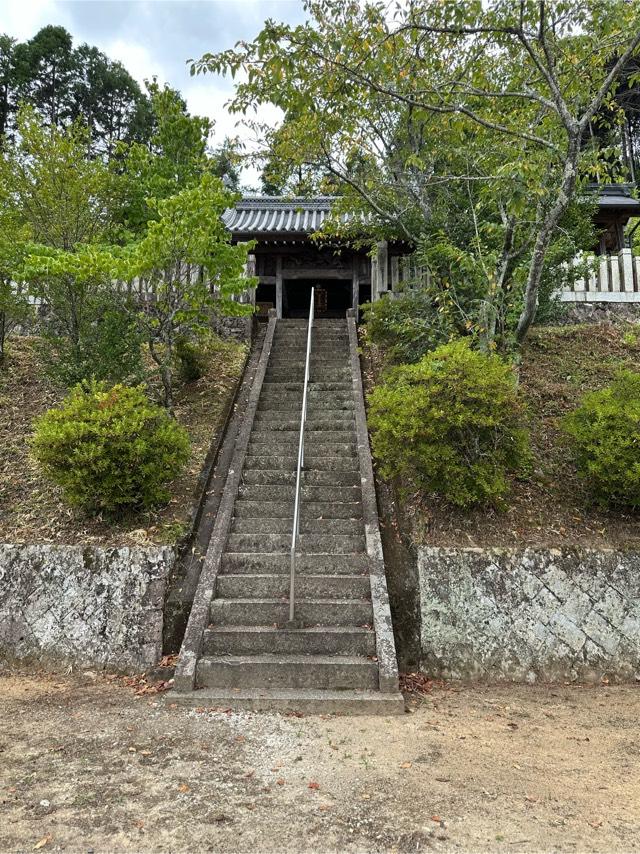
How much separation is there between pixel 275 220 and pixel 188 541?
10.6 meters

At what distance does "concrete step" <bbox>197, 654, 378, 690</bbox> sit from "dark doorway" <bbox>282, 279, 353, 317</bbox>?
10419 mm

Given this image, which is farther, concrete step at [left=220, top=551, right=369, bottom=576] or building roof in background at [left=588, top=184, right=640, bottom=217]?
building roof in background at [left=588, top=184, right=640, bottom=217]

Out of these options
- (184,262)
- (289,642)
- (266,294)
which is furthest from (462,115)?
(266,294)

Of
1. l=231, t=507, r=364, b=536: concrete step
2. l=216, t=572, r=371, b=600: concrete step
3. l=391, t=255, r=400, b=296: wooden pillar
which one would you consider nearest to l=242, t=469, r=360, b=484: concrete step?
l=231, t=507, r=364, b=536: concrete step

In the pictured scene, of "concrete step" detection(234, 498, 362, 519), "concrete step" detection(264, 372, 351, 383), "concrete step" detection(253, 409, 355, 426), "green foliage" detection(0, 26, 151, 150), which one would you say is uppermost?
"green foliage" detection(0, 26, 151, 150)

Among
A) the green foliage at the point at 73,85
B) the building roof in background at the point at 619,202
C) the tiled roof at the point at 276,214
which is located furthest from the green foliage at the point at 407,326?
the green foliage at the point at 73,85

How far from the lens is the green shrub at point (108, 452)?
473cm

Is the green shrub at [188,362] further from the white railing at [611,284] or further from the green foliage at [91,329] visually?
the white railing at [611,284]

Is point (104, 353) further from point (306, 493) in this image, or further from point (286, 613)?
point (286, 613)

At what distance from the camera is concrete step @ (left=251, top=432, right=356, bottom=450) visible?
6684 mm

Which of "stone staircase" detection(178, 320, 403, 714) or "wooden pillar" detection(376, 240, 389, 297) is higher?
"wooden pillar" detection(376, 240, 389, 297)

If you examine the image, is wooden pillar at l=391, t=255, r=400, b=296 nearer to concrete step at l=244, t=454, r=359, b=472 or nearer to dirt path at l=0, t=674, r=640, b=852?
concrete step at l=244, t=454, r=359, b=472

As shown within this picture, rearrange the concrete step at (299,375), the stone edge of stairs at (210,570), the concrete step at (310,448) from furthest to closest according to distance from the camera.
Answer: the concrete step at (299,375) < the concrete step at (310,448) < the stone edge of stairs at (210,570)

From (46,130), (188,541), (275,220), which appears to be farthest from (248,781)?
(275,220)
